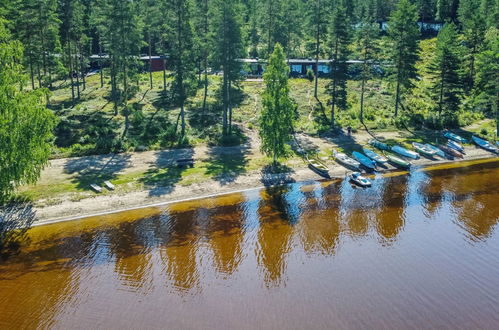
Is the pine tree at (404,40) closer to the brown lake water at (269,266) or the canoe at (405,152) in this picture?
the canoe at (405,152)

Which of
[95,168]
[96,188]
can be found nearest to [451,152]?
[96,188]

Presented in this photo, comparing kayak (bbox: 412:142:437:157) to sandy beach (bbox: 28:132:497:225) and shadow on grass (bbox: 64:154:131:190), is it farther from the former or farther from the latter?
shadow on grass (bbox: 64:154:131:190)

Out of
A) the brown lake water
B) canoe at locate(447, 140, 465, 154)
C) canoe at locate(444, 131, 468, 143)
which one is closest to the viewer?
the brown lake water

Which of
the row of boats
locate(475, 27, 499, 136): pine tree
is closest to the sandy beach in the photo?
the row of boats

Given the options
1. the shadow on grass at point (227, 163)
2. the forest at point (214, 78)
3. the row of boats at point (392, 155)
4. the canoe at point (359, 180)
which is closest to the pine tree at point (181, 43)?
the forest at point (214, 78)

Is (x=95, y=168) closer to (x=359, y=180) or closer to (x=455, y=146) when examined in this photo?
(x=359, y=180)

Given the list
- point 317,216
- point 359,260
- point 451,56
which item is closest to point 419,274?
point 359,260

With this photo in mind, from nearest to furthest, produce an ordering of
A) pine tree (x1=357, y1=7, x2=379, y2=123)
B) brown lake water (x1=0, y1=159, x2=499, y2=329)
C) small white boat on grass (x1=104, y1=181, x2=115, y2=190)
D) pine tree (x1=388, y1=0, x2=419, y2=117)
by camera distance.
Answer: brown lake water (x1=0, y1=159, x2=499, y2=329), small white boat on grass (x1=104, y1=181, x2=115, y2=190), pine tree (x1=357, y1=7, x2=379, y2=123), pine tree (x1=388, y1=0, x2=419, y2=117)
